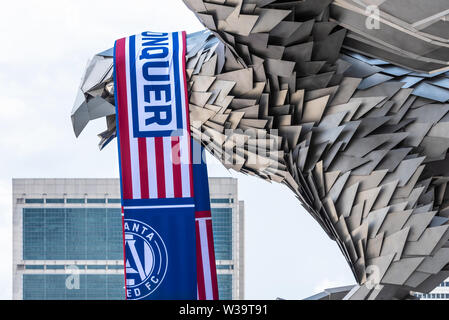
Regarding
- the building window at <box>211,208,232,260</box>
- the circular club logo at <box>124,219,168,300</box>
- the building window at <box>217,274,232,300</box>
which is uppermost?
the building window at <box>211,208,232,260</box>

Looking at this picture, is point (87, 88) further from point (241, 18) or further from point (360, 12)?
point (360, 12)

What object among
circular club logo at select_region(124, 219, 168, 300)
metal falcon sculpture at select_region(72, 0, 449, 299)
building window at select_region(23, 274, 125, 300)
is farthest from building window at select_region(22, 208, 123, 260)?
metal falcon sculpture at select_region(72, 0, 449, 299)

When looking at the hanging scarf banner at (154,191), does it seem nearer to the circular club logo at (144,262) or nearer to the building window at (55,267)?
the circular club logo at (144,262)

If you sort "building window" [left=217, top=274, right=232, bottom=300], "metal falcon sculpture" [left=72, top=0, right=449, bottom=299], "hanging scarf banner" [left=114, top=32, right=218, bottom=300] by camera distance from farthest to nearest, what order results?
"building window" [left=217, top=274, right=232, bottom=300]
"hanging scarf banner" [left=114, top=32, right=218, bottom=300]
"metal falcon sculpture" [left=72, top=0, right=449, bottom=299]

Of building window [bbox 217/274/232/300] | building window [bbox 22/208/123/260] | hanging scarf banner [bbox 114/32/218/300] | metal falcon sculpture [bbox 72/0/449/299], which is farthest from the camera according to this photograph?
building window [bbox 22/208/123/260]

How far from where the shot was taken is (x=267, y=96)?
4.93 m

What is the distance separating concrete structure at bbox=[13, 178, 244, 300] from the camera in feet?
111

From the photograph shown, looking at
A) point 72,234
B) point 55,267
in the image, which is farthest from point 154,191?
point 72,234

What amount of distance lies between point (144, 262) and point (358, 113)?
2467 millimetres

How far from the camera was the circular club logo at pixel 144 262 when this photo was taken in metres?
6.02

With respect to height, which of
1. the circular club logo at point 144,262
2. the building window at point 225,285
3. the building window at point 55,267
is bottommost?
the building window at point 225,285

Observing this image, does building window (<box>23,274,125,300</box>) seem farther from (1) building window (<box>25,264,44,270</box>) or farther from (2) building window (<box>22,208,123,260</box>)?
(2) building window (<box>22,208,123,260</box>)

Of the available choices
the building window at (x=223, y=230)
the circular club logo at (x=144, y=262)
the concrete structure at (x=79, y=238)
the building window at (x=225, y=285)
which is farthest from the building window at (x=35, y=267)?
the circular club logo at (x=144, y=262)

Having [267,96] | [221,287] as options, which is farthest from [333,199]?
[221,287]
